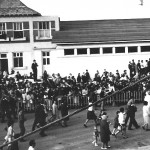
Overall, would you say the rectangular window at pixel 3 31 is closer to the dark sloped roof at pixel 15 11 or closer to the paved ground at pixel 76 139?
the dark sloped roof at pixel 15 11

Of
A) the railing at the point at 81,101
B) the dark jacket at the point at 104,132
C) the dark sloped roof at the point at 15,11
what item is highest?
the dark sloped roof at the point at 15,11

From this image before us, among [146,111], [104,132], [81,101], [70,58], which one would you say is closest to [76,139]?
[104,132]

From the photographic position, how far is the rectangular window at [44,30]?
35.1m

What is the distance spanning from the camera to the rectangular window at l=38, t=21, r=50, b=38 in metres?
35.1

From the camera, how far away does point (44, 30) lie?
35219 millimetres

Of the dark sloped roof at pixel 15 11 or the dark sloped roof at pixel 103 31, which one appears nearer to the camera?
the dark sloped roof at pixel 103 31

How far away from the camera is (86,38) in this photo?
33375 mm

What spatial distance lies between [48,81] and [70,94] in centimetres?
276

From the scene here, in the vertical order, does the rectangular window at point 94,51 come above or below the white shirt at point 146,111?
above

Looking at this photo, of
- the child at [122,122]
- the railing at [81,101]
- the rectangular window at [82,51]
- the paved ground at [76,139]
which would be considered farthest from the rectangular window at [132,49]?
the child at [122,122]

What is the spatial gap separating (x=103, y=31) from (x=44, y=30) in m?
5.86

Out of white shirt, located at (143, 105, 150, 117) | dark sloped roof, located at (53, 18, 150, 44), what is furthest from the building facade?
white shirt, located at (143, 105, 150, 117)

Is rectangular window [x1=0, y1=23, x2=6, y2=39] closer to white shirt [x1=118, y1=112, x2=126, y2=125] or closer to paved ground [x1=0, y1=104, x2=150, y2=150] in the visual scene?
paved ground [x1=0, y1=104, x2=150, y2=150]

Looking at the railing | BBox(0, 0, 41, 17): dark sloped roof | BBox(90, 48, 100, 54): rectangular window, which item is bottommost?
the railing
